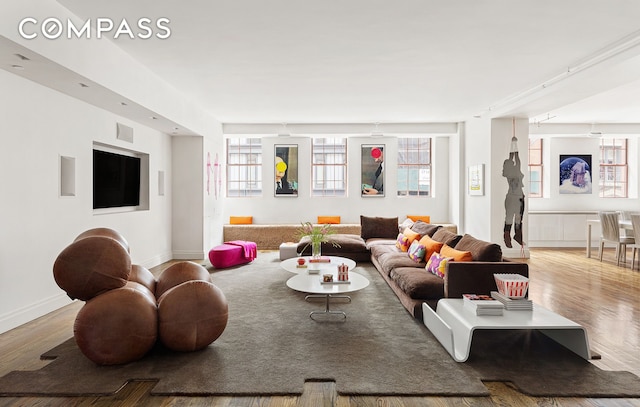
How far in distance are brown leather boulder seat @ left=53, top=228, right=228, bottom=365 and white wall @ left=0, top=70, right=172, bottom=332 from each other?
141 cm

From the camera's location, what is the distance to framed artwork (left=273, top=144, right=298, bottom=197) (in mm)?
9398

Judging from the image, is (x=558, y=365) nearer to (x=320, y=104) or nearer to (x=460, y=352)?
(x=460, y=352)

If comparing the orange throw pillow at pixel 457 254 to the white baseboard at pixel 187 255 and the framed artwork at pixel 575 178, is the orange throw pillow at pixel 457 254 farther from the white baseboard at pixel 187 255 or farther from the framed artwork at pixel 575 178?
the framed artwork at pixel 575 178

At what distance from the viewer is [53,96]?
13.6ft

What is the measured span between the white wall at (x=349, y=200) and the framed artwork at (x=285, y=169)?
99mm

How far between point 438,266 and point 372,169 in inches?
219

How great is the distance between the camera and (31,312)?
3.82m

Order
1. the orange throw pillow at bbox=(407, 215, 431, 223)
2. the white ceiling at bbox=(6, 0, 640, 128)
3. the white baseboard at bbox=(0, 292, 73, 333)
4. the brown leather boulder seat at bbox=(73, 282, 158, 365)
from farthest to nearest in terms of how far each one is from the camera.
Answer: the orange throw pillow at bbox=(407, 215, 431, 223)
the white baseboard at bbox=(0, 292, 73, 333)
the white ceiling at bbox=(6, 0, 640, 128)
the brown leather boulder seat at bbox=(73, 282, 158, 365)

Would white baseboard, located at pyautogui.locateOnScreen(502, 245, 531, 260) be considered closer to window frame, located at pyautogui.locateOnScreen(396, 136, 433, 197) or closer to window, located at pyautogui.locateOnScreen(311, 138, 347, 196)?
window frame, located at pyautogui.locateOnScreen(396, 136, 433, 197)

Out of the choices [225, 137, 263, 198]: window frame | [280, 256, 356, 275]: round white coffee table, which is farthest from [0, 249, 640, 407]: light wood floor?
[225, 137, 263, 198]: window frame

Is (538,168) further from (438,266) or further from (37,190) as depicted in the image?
(37,190)

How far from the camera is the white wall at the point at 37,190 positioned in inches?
140

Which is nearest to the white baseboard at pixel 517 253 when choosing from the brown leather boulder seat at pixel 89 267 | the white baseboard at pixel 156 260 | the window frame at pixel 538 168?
the window frame at pixel 538 168

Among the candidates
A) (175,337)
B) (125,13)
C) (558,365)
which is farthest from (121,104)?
(558,365)
